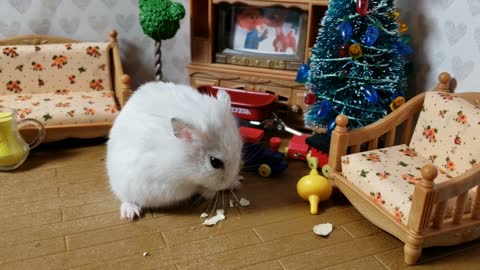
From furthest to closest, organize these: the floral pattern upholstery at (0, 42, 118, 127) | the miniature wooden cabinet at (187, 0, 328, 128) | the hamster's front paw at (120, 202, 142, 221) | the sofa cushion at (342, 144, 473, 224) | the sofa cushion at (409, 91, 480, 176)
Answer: the miniature wooden cabinet at (187, 0, 328, 128), the floral pattern upholstery at (0, 42, 118, 127), the hamster's front paw at (120, 202, 142, 221), the sofa cushion at (409, 91, 480, 176), the sofa cushion at (342, 144, 473, 224)

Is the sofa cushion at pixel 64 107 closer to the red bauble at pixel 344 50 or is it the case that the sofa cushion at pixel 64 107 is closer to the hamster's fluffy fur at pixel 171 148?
the hamster's fluffy fur at pixel 171 148

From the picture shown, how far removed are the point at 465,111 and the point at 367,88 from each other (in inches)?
20.2

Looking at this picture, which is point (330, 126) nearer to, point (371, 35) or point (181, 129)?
point (371, 35)

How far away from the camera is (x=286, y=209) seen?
2.09 metres

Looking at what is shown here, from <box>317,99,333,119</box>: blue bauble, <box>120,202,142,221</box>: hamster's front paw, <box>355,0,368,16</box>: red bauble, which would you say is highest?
<box>355,0,368,16</box>: red bauble

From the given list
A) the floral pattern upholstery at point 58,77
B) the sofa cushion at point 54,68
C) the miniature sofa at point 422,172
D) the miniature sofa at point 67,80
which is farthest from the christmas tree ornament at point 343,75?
the sofa cushion at point 54,68

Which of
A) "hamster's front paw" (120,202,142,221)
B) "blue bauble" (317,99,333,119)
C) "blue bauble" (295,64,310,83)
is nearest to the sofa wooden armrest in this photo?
"hamster's front paw" (120,202,142,221)

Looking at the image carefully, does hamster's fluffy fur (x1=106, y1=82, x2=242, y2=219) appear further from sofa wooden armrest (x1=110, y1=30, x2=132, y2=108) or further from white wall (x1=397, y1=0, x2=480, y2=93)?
white wall (x1=397, y1=0, x2=480, y2=93)

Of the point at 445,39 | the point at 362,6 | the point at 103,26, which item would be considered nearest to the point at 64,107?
the point at 103,26

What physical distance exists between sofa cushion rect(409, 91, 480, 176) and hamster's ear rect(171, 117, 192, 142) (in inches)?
41.5

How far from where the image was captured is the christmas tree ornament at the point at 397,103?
2.29 metres

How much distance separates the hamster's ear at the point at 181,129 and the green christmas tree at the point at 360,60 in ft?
3.00

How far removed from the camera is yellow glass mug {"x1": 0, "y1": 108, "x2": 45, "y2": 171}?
230cm

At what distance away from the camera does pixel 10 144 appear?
233 centimetres
